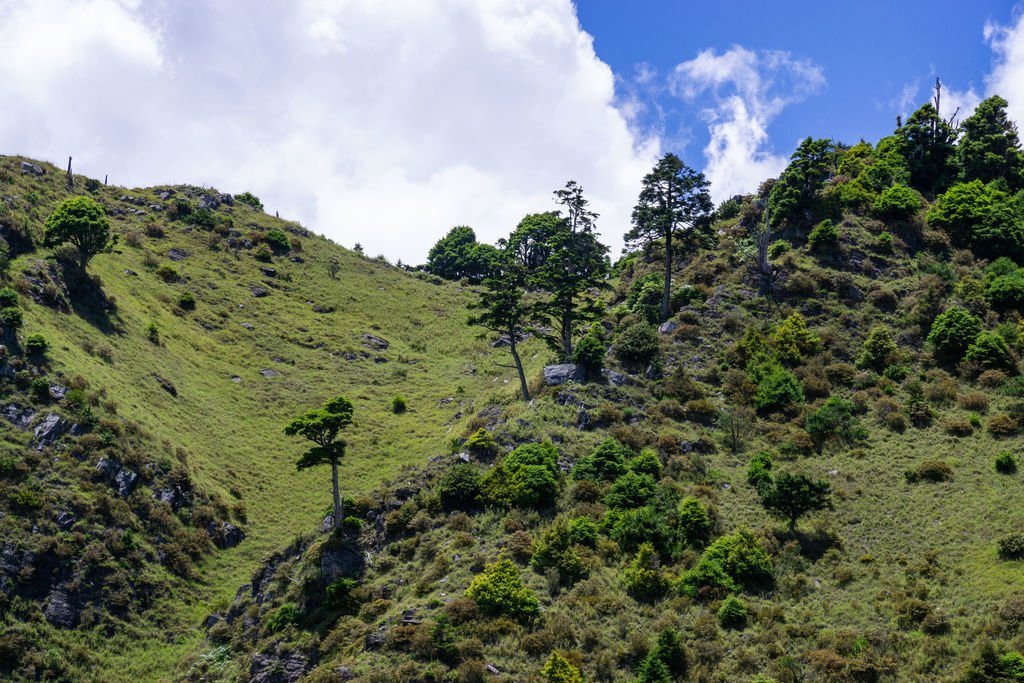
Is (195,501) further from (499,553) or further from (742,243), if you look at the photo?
(742,243)

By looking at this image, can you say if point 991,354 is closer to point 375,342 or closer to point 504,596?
point 504,596

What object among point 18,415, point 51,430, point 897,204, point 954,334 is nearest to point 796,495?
point 954,334

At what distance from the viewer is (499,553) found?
36.8 m

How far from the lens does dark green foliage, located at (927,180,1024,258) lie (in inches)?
2400

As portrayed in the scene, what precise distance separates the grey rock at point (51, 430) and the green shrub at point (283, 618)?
21.1m

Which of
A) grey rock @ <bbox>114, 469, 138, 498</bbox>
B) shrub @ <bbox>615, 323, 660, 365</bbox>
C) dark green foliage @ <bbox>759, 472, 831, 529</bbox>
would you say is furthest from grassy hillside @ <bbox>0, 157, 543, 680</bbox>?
dark green foliage @ <bbox>759, 472, 831, 529</bbox>

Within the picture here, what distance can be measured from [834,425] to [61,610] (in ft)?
153

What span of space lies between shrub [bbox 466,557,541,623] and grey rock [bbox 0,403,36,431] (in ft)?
107

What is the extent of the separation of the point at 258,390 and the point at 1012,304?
63503mm

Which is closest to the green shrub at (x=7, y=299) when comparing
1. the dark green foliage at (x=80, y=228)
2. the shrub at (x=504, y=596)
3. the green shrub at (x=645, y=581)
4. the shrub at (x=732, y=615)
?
the dark green foliage at (x=80, y=228)

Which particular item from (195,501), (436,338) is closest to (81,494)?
(195,501)

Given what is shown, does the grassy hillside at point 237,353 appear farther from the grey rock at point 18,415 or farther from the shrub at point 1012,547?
the shrub at point 1012,547

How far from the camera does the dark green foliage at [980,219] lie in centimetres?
6097

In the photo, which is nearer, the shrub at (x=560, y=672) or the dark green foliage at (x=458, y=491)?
the shrub at (x=560, y=672)
